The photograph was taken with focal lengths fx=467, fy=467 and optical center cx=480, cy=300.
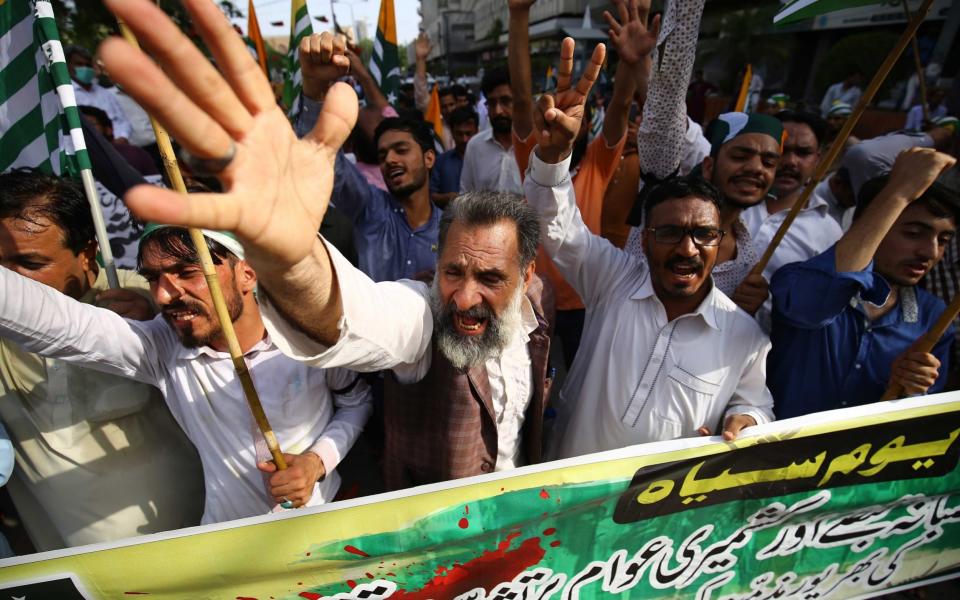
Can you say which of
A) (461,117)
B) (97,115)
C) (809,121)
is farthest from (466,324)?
(97,115)

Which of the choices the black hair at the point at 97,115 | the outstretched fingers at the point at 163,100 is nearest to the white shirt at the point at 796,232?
the outstretched fingers at the point at 163,100

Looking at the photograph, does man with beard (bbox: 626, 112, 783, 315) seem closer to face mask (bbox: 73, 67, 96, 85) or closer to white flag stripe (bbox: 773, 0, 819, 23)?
white flag stripe (bbox: 773, 0, 819, 23)

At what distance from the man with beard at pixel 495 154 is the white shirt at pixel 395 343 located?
6.88ft

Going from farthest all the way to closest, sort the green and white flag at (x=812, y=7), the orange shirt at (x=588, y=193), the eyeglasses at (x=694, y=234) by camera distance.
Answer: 1. the orange shirt at (x=588, y=193)
2. the green and white flag at (x=812, y=7)
3. the eyeglasses at (x=694, y=234)

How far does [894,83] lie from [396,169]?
58.6 feet

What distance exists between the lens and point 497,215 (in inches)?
63.9

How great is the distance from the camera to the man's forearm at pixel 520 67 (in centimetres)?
240

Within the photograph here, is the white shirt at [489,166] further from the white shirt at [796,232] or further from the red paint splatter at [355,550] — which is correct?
the red paint splatter at [355,550]

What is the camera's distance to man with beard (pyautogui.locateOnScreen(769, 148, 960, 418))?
1663 mm

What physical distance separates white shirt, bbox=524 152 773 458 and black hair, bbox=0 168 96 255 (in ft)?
5.51

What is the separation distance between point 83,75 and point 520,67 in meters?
7.15

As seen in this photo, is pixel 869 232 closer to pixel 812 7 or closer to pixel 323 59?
pixel 812 7

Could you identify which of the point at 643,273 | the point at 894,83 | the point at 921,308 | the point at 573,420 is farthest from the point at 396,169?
the point at 894,83

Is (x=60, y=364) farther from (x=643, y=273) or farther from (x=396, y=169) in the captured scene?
(x=643, y=273)
